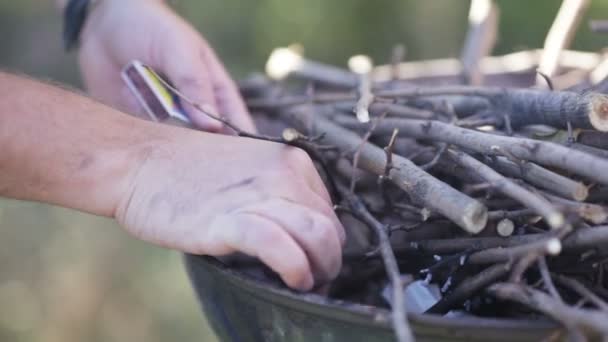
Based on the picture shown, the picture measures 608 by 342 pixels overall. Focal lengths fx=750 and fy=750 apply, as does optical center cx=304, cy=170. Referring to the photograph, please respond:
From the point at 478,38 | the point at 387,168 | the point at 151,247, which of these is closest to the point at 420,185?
the point at 387,168

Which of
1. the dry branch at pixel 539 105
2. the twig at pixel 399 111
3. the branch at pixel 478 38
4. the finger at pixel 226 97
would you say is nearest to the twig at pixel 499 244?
the dry branch at pixel 539 105

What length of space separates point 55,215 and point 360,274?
5.11ft

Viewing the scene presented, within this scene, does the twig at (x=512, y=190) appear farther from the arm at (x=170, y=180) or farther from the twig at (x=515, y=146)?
the arm at (x=170, y=180)

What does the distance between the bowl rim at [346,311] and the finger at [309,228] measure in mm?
37

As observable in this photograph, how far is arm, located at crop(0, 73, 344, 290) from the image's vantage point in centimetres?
60

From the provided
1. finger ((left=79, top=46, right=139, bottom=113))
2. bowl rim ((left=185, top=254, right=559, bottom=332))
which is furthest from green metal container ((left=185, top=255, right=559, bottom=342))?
finger ((left=79, top=46, right=139, bottom=113))

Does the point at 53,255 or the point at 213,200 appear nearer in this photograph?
the point at 213,200

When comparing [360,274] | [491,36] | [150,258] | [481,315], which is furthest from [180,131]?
[150,258]

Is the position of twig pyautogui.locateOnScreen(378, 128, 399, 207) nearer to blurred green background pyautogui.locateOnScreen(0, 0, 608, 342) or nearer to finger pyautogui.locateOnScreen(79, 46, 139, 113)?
finger pyautogui.locateOnScreen(79, 46, 139, 113)

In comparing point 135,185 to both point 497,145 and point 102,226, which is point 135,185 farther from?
point 102,226

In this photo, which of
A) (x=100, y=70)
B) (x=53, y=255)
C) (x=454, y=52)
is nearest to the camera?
(x=100, y=70)

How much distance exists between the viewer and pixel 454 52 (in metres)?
2.64

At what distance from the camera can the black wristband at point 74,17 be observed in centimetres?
117

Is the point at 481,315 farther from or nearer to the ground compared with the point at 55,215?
farther from the ground
